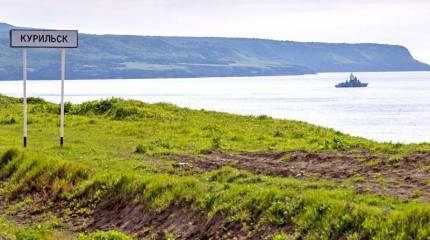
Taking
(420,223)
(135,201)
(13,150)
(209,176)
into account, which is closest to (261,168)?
(209,176)

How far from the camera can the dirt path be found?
14492mm

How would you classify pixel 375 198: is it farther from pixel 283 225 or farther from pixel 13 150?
pixel 13 150

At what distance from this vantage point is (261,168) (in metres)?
18.4

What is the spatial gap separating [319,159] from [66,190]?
6596mm

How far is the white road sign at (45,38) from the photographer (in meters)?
24.0

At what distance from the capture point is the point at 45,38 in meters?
24.2

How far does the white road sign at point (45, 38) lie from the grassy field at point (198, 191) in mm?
3482

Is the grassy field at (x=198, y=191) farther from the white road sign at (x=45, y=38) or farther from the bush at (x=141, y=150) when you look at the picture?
the white road sign at (x=45, y=38)

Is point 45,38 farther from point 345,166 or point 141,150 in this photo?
point 345,166

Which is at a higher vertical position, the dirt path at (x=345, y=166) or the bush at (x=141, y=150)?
the dirt path at (x=345, y=166)

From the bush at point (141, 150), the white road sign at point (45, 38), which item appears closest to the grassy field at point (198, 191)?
the bush at point (141, 150)

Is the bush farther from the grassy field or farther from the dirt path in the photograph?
the dirt path

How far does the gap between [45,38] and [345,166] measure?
38.2 feet

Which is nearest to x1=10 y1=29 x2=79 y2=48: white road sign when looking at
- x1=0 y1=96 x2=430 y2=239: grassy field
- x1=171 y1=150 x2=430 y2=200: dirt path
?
x1=0 y1=96 x2=430 y2=239: grassy field
